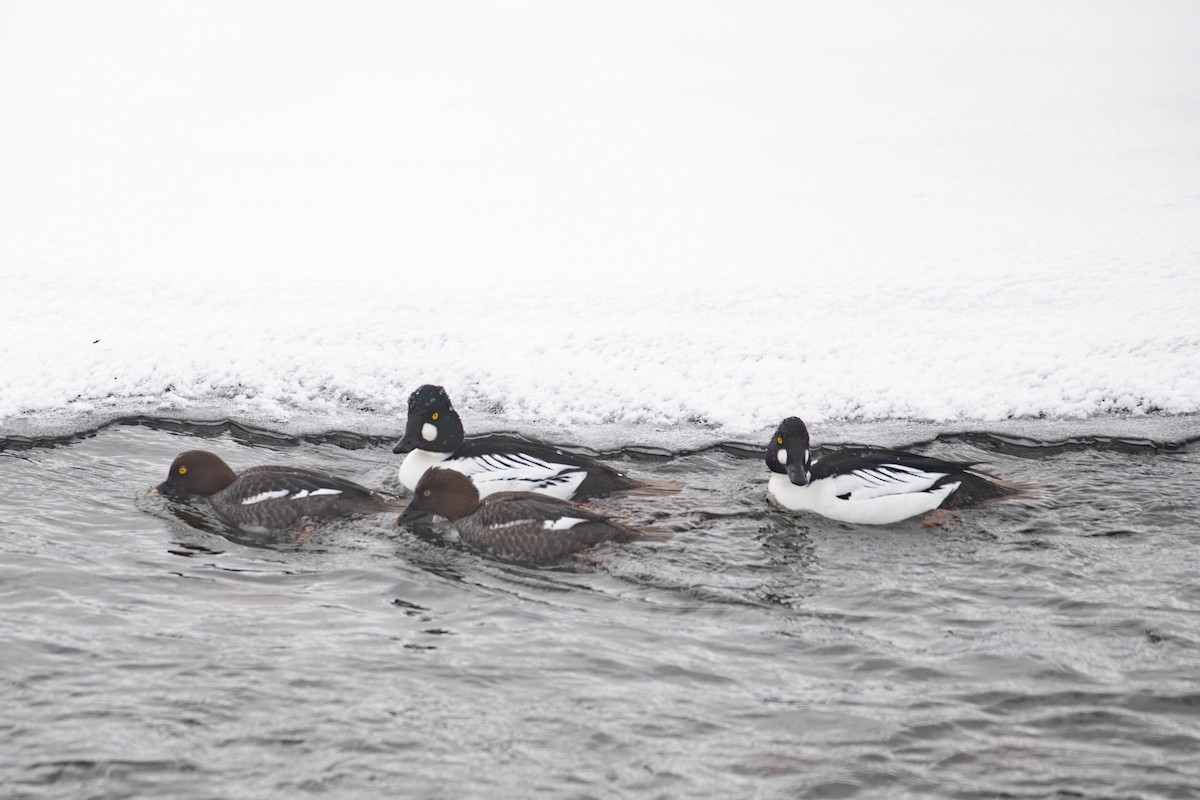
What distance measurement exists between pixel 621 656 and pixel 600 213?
7.61 metres

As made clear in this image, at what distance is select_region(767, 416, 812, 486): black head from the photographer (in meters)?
7.30

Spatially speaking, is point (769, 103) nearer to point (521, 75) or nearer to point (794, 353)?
point (521, 75)

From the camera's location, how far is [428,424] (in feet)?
26.1

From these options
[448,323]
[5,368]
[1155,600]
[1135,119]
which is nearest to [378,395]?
[448,323]

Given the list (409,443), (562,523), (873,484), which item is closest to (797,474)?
(873,484)

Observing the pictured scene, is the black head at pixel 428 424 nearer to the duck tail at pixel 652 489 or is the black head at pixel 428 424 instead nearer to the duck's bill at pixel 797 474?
the duck tail at pixel 652 489

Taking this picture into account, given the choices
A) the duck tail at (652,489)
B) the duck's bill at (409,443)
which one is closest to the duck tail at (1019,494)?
the duck tail at (652,489)

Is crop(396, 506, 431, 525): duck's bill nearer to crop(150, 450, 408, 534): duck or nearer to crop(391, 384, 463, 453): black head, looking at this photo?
crop(150, 450, 408, 534): duck

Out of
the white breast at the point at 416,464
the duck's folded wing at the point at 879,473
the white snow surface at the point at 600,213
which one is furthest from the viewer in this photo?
the white snow surface at the point at 600,213

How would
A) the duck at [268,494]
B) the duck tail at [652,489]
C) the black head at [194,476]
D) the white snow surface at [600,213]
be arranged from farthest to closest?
1. the white snow surface at [600,213]
2. the duck tail at [652,489]
3. the black head at [194,476]
4. the duck at [268,494]

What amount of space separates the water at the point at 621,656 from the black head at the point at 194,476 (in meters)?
0.17

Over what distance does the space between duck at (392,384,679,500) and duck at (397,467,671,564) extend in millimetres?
360

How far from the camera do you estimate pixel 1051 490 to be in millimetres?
7414

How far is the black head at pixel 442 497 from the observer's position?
714cm
